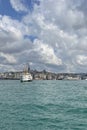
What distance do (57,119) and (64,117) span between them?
1.90 metres

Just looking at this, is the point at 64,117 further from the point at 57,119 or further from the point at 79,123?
the point at 79,123

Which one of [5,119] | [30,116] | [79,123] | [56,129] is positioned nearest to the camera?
[56,129]

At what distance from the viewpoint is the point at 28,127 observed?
118 ft

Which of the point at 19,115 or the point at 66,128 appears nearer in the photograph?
the point at 66,128

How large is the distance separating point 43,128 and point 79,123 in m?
4.85

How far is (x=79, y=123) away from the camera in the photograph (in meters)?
37.8

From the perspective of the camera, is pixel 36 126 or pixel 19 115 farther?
pixel 19 115

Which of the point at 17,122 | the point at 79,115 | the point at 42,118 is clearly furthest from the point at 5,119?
the point at 79,115

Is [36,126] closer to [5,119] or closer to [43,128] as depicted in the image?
[43,128]

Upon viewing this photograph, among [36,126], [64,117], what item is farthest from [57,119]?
[36,126]

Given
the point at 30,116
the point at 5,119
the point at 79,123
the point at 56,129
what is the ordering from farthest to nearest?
the point at 30,116, the point at 5,119, the point at 79,123, the point at 56,129

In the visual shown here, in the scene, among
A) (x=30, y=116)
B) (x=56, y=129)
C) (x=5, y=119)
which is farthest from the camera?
(x=30, y=116)

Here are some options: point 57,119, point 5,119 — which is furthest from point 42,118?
point 5,119

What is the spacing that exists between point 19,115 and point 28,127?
8067 mm
